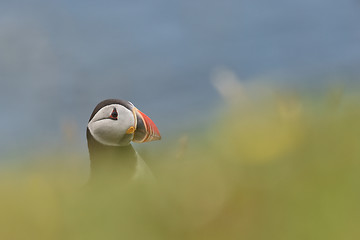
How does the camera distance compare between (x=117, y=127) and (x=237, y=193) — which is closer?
(x=237, y=193)

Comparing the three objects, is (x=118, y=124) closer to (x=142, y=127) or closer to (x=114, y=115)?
(x=114, y=115)

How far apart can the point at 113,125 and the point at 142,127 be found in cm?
47

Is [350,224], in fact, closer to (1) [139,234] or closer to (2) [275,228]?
(2) [275,228]

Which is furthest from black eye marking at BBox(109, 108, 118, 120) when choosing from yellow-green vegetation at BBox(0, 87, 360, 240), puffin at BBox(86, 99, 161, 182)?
yellow-green vegetation at BBox(0, 87, 360, 240)

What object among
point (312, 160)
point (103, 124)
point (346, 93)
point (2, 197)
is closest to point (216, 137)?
point (312, 160)

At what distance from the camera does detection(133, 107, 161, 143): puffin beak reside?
508 centimetres

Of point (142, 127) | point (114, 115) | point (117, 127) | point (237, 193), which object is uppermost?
point (114, 115)

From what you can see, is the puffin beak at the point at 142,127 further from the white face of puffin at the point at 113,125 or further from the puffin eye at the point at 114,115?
the puffin eye at the point at 114,115

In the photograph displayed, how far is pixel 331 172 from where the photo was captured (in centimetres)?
70

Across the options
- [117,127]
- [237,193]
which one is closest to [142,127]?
[117,127]

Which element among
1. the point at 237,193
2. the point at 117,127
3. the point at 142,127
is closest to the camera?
the point at 237,193

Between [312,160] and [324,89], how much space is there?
376 millimetres

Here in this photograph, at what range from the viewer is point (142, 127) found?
518 cm

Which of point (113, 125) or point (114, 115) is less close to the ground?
point (114, 115)
